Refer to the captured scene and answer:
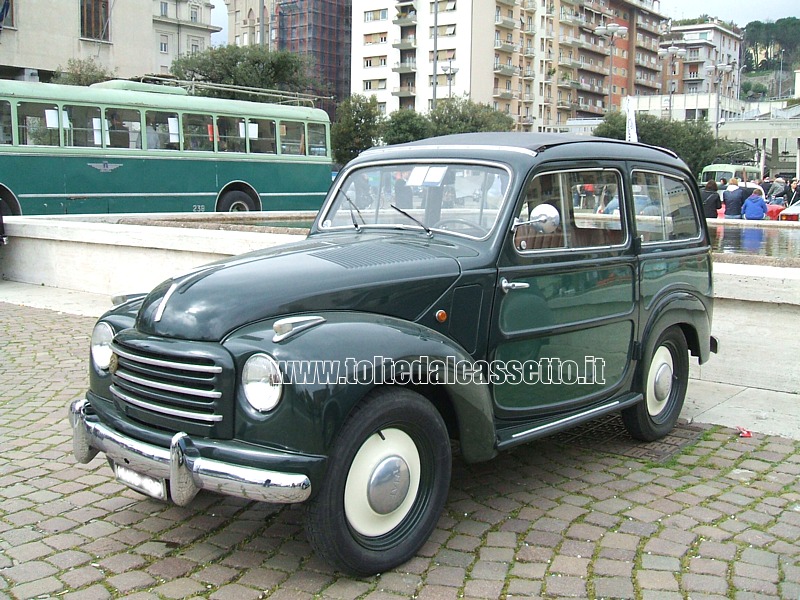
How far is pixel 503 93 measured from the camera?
83.3m

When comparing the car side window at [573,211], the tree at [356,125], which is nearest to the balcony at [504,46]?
the tree at [356,125]

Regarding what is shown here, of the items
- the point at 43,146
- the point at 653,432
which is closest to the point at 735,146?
the point at 43,146

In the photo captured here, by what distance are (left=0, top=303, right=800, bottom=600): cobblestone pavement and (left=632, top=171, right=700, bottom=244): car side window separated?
1410 mm

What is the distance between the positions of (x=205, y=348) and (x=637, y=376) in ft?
9.46

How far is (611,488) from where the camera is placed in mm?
4570

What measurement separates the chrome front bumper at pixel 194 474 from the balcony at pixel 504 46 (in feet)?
274

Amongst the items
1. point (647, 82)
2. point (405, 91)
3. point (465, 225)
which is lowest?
point (465, 225)

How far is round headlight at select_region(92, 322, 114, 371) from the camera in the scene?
400 centimetres

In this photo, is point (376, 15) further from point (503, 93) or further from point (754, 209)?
point (754, 209)

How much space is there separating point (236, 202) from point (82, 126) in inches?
164

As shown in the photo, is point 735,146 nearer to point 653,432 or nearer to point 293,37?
point 293,37

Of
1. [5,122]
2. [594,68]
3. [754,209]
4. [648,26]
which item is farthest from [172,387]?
[648,26]

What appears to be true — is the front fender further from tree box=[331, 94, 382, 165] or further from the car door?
tree box=[331, 94, 382, 165]

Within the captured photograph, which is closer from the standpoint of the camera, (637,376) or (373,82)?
(637,376)
